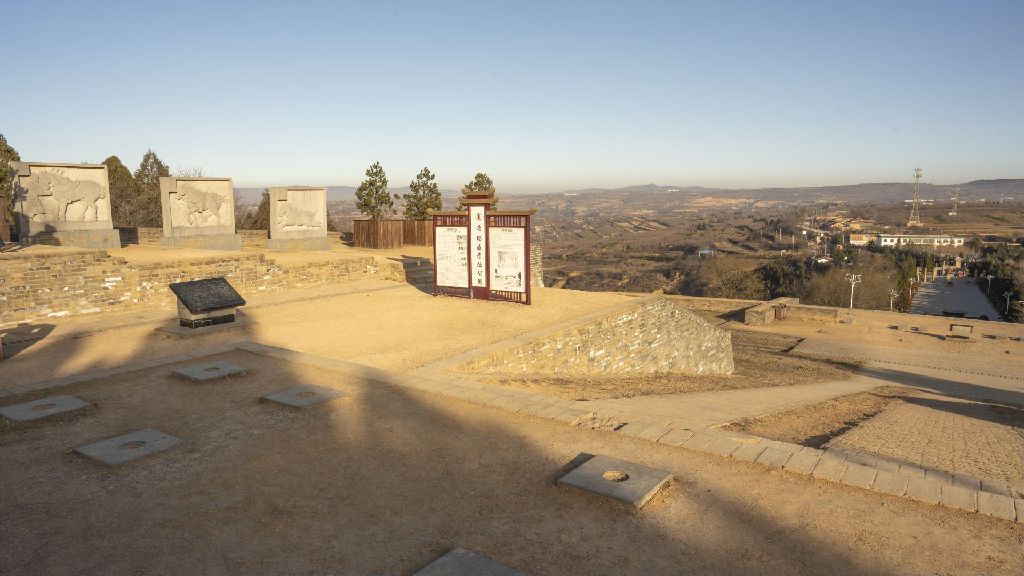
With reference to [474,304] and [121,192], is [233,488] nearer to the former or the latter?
[474,304]

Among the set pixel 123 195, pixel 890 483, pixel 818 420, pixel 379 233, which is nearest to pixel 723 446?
pixel 890 483

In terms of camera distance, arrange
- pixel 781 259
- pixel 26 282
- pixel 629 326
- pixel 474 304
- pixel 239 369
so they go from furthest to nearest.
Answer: pixel 781 259, pixel 474 304, pixel 629 326, pixel 26 282, pixel 239 369

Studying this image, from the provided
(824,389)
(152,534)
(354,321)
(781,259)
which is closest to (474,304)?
(354,321)

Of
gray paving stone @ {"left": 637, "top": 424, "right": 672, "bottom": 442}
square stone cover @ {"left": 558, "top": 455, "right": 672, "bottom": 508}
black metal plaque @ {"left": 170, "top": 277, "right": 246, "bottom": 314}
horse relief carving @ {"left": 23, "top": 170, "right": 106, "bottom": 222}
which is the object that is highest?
horse relief carving @ {"left": 23, "top": 170, "right": 106, "bottom": 222}

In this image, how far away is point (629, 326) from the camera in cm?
1236

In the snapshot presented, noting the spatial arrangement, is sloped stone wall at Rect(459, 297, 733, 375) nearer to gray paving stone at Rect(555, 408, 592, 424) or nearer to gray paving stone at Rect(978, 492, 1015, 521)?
gray paving stone at Rect(555, 408, 592, 424)

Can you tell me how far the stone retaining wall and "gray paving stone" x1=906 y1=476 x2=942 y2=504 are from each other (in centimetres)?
1304

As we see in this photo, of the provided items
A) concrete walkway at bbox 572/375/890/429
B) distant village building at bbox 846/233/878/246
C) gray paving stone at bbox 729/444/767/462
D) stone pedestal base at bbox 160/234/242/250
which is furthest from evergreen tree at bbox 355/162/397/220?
distant village building at bbox 846/233/878/246

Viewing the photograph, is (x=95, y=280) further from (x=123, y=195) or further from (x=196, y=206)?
(x=123, y=195)

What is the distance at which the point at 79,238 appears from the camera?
55.3ft

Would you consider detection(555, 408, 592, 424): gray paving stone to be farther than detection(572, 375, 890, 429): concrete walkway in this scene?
No

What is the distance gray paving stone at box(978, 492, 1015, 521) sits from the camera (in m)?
3.85

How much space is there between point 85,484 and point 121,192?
2984cm

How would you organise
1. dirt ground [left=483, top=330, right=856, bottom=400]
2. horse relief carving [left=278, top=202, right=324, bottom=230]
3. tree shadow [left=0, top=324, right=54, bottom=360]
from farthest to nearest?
horse relief carving [left=278, top=202, right=324, bottom=230], tree shadow [left=0, top=324, right=54, bottom=360], dirt ground [left=483, top=330, right=856, bottom=400]
